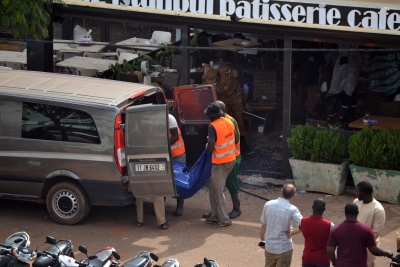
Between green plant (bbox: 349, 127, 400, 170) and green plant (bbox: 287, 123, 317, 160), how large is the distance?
67 cm

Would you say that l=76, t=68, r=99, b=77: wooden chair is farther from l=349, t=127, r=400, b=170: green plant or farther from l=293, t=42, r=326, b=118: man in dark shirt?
l=349, t=127, r=400, b=170: green plant

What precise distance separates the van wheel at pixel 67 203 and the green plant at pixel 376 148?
4280 millimetres

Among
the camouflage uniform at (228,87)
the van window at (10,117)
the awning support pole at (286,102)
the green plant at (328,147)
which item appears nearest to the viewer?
the van window at (10,117)

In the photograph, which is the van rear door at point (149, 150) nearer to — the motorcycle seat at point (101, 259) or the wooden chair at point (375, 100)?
the motorcycle seat at point (101, 259)

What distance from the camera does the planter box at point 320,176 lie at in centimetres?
1025

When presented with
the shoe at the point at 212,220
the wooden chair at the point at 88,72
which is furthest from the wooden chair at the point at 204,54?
the shoe at the point at 212,220

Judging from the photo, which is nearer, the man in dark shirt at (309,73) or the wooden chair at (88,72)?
the man in dark shirt at (309,73)

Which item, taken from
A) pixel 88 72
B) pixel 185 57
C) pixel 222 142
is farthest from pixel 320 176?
pixel 88 72

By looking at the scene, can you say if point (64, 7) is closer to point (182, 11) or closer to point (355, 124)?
point (182, 11)

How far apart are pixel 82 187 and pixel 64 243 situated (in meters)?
2.20

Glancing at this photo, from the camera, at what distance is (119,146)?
8.52m

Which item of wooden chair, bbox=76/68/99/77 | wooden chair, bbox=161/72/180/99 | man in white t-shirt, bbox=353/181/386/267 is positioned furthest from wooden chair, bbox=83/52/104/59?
man in white t-shirt, bbox=353/181/386/267

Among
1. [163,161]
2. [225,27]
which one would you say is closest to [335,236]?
[163,161]

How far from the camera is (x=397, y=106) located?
11984 mm
